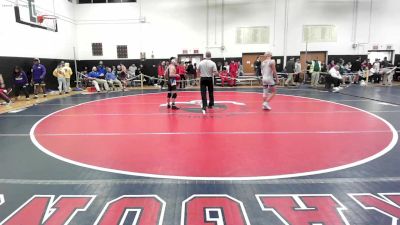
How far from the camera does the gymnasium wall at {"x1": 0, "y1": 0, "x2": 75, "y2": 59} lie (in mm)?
13989

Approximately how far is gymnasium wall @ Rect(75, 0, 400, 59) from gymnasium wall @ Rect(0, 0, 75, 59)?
4.89 feet

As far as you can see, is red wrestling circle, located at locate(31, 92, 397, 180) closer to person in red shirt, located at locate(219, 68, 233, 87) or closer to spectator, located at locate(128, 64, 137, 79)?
person in red shirt, located at locate(219, 68, 233, 87)

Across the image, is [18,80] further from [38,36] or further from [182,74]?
[182,74]

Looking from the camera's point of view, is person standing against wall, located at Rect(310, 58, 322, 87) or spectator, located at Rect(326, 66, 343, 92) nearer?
spectator, located at Rect(326, 66, 343, 92)

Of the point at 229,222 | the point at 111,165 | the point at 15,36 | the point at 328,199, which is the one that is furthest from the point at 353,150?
the point at 15,36

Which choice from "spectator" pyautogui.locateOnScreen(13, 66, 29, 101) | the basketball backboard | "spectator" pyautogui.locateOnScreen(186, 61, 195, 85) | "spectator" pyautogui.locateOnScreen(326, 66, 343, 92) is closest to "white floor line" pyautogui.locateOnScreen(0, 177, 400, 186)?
"spectator" pyautogui.locateOnScreen(13, 66, 29, 101)

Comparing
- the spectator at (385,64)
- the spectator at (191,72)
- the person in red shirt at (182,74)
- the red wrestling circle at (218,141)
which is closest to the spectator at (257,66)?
the spectator at (191,72)

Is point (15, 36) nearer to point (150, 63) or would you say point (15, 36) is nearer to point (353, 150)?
point (150, 63)

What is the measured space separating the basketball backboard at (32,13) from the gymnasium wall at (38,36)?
0.05 meters

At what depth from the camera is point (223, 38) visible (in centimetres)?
2194

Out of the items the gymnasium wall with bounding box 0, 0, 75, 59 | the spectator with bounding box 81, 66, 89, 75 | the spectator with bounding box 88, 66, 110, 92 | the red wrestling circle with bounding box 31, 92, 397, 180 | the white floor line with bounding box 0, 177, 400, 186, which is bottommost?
the white floor line with bounding box 0, 177, 400, 186

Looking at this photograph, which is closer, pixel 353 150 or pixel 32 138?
pixel 353 150

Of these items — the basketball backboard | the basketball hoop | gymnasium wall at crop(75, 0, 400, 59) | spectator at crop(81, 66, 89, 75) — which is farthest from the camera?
gymnasium wall at crop(75, 0, 400, 59)

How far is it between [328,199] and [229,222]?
1.25 metres
